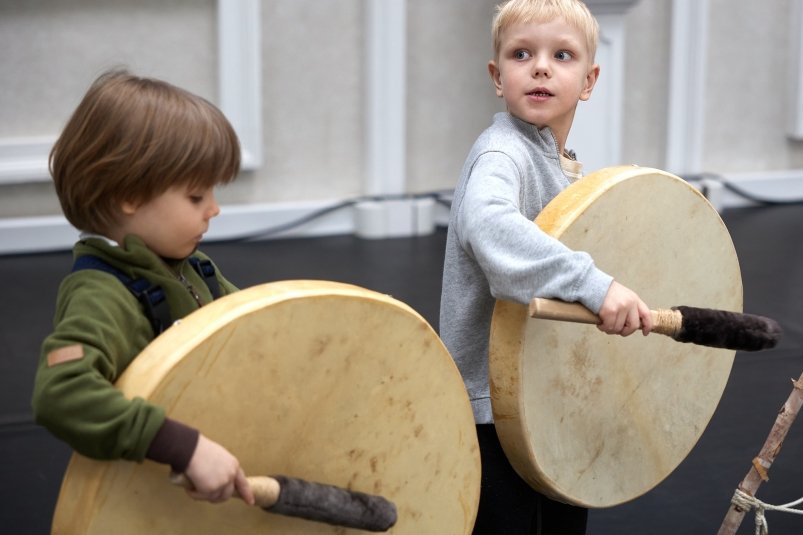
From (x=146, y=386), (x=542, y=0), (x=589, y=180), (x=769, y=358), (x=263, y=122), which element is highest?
(x=542, y=0)

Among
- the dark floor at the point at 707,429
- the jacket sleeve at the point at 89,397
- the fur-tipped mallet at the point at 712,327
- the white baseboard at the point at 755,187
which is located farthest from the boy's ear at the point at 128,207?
the white baseboard at the point at 755,187

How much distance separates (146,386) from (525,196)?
26.3 inches

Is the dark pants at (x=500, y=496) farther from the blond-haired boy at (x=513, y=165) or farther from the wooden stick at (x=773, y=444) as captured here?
the wooden stick at (x=773, y=444)

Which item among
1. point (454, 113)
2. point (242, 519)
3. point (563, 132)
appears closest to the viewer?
point (242, 519)

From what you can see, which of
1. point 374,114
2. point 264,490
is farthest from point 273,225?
point 264,490

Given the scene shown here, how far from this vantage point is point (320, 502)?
1.28m

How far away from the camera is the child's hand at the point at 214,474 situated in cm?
117

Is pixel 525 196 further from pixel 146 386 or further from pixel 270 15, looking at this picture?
pixel 270 15

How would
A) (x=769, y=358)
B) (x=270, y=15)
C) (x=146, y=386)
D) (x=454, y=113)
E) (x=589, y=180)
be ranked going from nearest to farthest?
(x=146, y=386) → (x=589, y=180) → (x=769, y=358) → (x=270, y=15) → (x=454, y=113)

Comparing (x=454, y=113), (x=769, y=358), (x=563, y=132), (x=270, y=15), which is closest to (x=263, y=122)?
(x=270, y=15)

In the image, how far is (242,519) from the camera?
1278 millimetres

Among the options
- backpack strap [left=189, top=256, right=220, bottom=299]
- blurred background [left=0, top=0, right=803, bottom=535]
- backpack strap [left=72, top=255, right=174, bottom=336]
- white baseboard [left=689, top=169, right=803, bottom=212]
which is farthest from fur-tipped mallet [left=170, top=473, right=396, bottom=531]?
white baseboard [left=689, top=169, right=803, bottom=212]

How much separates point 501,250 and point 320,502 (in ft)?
1.31

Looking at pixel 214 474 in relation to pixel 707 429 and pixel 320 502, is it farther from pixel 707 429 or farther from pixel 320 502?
pixel 707 429
